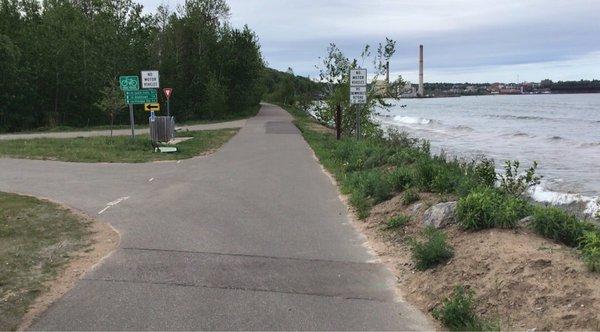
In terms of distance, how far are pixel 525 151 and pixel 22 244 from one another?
21715mm

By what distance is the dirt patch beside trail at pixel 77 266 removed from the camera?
185 inches

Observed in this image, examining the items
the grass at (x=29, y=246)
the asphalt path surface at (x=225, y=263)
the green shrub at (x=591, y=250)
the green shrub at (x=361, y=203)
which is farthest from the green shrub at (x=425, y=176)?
the grass at (x=29, y=246)

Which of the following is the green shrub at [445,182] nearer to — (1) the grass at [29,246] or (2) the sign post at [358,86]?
(1) the grass at [29,246]

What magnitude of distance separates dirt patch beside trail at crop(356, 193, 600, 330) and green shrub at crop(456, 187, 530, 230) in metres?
0.12

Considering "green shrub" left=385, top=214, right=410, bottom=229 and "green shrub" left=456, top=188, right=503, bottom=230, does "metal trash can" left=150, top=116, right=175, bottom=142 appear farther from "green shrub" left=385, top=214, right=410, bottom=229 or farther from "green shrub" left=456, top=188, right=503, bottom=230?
"green shrub" left=456, top=188, right=503, bottom=230

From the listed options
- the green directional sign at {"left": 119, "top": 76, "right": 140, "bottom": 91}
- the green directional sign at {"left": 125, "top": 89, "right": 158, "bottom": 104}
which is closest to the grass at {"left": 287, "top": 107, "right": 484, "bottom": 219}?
the green directional sign at {"left": 125, "top": 89, "right": 158, "bottom": 104}

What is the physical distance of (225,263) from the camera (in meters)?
6.01

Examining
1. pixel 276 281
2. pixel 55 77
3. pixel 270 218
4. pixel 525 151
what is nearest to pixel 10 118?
pixel 55 77

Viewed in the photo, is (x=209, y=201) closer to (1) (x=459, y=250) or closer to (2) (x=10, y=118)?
(1) (x=459, y=250)

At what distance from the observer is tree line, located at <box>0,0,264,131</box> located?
1572 inches

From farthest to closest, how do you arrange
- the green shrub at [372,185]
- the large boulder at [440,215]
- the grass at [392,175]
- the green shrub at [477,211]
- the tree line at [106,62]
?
the tree line at [106,62] < the green shrub at [372,185] < the grass at [392,175] < the large boulder at [440,215] < the green shrub at [477,211]

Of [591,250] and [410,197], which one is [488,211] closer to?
[591,250]

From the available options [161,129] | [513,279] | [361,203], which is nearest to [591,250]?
[513,279]

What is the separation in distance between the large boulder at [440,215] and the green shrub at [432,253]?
0.66m
